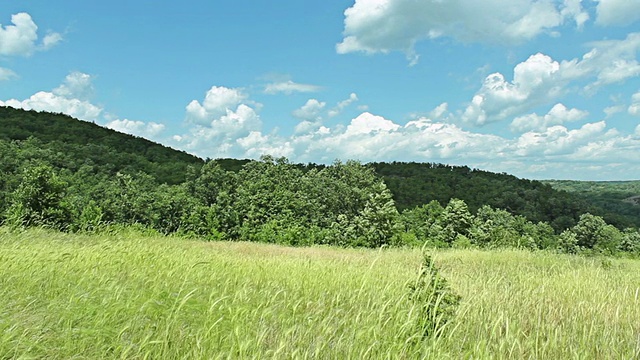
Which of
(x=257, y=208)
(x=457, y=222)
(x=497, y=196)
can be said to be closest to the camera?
(x=257, y=208)

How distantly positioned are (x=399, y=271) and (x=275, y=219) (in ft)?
71.1

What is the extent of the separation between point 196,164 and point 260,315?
55.8m

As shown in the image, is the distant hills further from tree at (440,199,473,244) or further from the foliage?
the foliage

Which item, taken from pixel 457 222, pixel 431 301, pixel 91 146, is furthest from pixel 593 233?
pixel 91 146

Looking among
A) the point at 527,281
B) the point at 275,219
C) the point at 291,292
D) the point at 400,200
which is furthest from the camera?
the point at 400,200

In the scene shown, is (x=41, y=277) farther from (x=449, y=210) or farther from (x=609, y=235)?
(x=609, y=235)

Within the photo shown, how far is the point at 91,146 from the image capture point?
6100 cm

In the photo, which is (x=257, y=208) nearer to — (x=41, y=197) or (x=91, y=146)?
(x=41, y=197)

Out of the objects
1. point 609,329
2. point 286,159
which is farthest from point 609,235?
point 609,329

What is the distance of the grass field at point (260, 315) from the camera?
11.7ft

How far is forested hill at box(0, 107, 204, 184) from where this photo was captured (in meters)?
52.8

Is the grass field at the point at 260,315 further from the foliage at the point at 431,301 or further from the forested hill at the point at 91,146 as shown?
the forested hill at the point at 91,146

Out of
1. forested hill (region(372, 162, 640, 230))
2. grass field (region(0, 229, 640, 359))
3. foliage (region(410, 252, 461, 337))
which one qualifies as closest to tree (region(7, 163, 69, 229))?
grass field (region(0, 229, 640, 359))

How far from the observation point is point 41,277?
18.3ft
